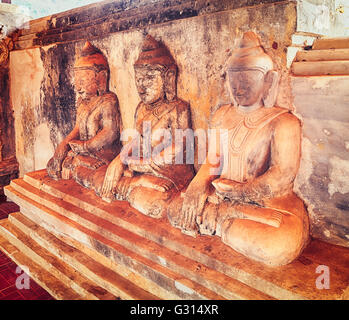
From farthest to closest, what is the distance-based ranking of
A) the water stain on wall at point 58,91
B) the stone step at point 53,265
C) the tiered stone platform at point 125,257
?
the water stain on wall at point 58,91, the stone step at point 53,265, the tiered stone platform at point 125,257

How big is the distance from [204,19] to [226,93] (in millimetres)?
697

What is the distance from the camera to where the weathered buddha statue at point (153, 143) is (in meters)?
3.03

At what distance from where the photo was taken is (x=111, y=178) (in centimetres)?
324

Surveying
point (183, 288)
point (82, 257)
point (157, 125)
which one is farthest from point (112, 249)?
point (157, 125)

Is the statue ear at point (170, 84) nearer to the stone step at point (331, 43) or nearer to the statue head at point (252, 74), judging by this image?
the statue head at point (252, 74)

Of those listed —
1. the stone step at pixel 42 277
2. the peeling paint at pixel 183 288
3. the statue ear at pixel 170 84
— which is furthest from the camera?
the statue ear at pixel 170 84

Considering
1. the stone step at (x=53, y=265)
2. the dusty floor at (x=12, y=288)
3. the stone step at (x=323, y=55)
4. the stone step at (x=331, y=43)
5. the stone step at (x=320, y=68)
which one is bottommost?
the dusty floor at (x=12, y=288)

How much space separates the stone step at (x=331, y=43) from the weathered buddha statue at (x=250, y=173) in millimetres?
439

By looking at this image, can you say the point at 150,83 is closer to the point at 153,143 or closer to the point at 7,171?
the point at 153,143

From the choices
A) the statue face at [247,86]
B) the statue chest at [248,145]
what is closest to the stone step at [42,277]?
the statue chest at [248,145]

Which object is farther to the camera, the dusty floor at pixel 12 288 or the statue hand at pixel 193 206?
the dusty floor at pixel 12 288
